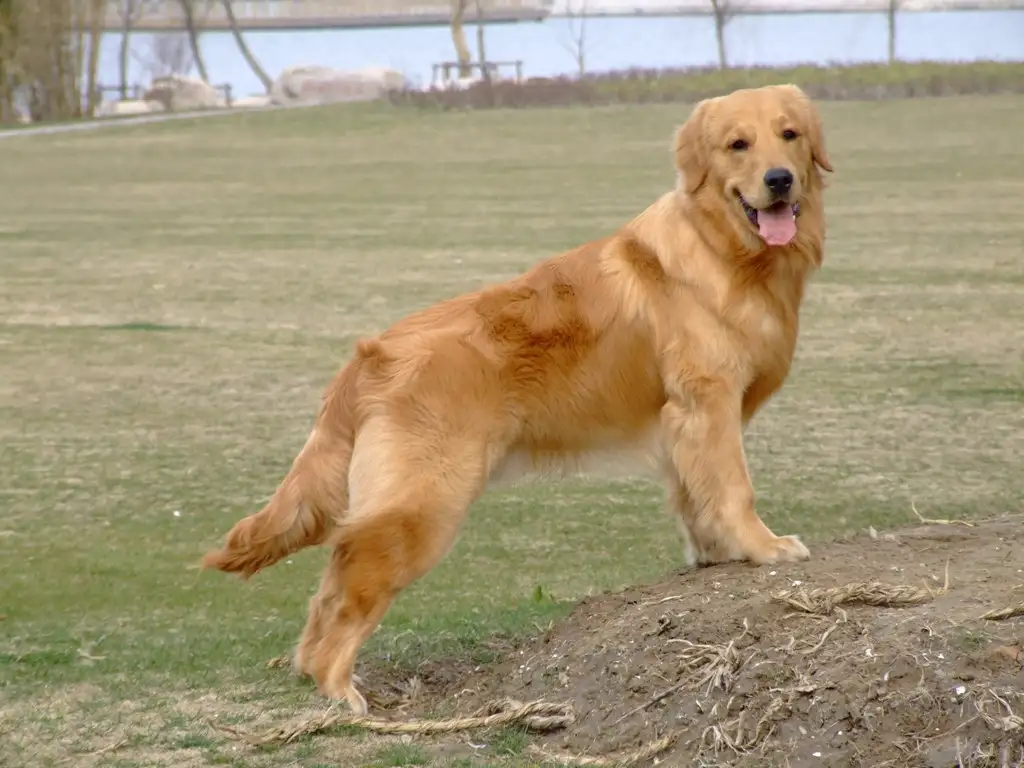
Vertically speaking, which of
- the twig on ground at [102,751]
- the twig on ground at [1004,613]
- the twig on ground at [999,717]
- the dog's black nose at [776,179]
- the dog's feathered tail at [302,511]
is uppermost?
the dog's black nose at [776,179]

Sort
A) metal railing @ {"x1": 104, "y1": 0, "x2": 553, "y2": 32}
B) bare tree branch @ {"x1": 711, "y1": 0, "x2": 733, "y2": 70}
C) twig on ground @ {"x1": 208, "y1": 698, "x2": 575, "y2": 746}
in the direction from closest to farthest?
twig on ground @ {"x1": 208, "y1": 698, "x2": 575, "y2": 746} < bare tree branch @ {"x1": 711, "y1": 0, "x2": 733, "y2": 70} < metal railing @ {"x1": 104, "y1": 0, "x2": 553, "y2": 32}

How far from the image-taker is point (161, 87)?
5469 cm

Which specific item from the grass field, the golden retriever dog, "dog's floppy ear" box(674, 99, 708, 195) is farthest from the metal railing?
the golden retriever dog

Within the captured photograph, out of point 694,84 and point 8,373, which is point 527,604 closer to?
point 8,373

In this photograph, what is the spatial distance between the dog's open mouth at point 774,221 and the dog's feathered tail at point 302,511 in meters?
1.54

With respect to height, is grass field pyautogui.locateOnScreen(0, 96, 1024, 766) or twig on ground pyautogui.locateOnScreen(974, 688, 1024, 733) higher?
twig on ground pyautogui.locateOnScreen(974, 688, 1024, 733)

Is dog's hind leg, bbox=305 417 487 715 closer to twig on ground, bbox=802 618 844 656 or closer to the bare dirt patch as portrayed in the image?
the bare dirt patch

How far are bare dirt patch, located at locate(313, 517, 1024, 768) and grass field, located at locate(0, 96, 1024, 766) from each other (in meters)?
0.34

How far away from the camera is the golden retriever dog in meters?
4.84

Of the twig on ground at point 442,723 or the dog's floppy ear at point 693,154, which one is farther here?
the dog's floppy ear at point 693,154

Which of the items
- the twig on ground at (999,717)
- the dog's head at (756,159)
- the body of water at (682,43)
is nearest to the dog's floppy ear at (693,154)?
the dog's head at (756,159)

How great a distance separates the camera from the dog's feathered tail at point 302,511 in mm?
4832

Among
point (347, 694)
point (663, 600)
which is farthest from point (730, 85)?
point (347, 694)

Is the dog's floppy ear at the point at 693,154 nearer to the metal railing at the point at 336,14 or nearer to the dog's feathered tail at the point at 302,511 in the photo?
the dog's feathered tail at the point at 302,511
